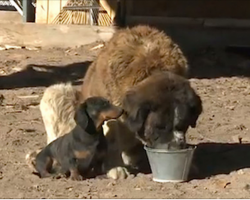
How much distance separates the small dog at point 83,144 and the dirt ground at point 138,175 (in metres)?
0.13

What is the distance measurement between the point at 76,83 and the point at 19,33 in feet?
10.5

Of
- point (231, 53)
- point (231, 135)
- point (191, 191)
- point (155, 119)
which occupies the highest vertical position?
point (155, 119)

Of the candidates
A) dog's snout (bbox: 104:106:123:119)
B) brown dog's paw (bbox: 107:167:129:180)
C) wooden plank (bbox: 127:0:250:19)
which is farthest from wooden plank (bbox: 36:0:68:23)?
dog's snout (bbox: 104:106:123:119)

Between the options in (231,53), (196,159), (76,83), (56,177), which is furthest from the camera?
(231,53)

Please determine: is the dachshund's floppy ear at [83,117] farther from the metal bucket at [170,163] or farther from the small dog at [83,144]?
the metal bucket at [170,163]

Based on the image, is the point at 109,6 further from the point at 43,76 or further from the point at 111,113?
the point at 111,113

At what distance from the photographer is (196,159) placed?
714 centimetres

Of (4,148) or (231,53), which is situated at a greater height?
(4,148)

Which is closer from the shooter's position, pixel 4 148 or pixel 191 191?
pixel 191 191

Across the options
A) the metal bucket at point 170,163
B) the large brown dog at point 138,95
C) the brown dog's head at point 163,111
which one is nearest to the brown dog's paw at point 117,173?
the large brown dog at point 138,95

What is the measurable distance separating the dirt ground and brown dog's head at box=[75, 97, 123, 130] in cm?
55

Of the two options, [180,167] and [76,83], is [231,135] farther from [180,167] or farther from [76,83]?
[76,83]

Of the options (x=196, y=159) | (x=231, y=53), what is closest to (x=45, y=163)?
(x=196, y=159)

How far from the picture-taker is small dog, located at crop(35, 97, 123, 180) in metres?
5.90
